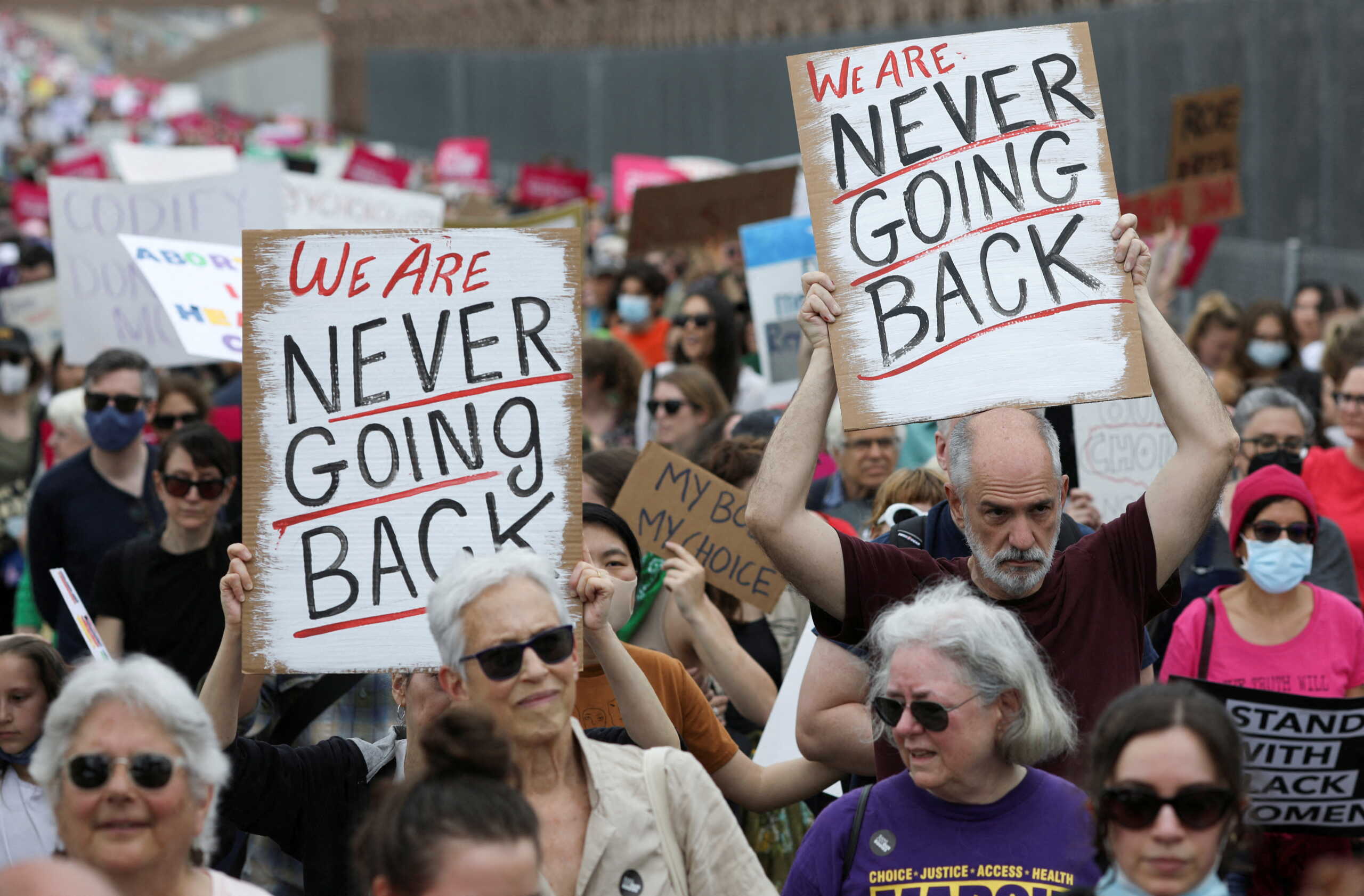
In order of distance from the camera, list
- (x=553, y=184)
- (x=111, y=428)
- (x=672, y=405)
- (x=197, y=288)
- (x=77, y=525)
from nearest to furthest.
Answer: (x=77, y=525), (x=111, y=428), (x=197, y=288), (x=672, y=405), (x=553, y=184)

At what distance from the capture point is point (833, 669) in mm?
4027

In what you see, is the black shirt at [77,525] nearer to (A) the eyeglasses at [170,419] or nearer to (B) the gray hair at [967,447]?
(A) the eyeglasses at [170,419]

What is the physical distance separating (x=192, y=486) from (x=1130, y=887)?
3.50m

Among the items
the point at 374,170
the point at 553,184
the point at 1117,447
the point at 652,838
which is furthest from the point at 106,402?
the point at 553,184

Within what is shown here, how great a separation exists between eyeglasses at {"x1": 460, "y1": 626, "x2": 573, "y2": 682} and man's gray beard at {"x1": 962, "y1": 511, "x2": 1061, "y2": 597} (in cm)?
96

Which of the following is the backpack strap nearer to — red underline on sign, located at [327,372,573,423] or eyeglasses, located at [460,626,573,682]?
eyeglasses, located at [460,626,573,682]

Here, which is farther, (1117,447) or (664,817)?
(1117,447)

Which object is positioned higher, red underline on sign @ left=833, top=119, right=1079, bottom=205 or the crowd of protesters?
red underline on sign @ left=833, top=119, right=1079, bottom=205

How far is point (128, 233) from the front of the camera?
8.78 m

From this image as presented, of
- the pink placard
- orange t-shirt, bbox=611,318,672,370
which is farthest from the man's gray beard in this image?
the pink placard

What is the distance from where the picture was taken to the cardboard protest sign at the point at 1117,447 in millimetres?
6520

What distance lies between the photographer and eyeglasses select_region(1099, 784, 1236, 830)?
2771 millimetres

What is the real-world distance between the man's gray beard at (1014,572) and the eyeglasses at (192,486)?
104 inches

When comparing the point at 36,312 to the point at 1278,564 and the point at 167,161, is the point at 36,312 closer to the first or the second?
the point at 167,161
